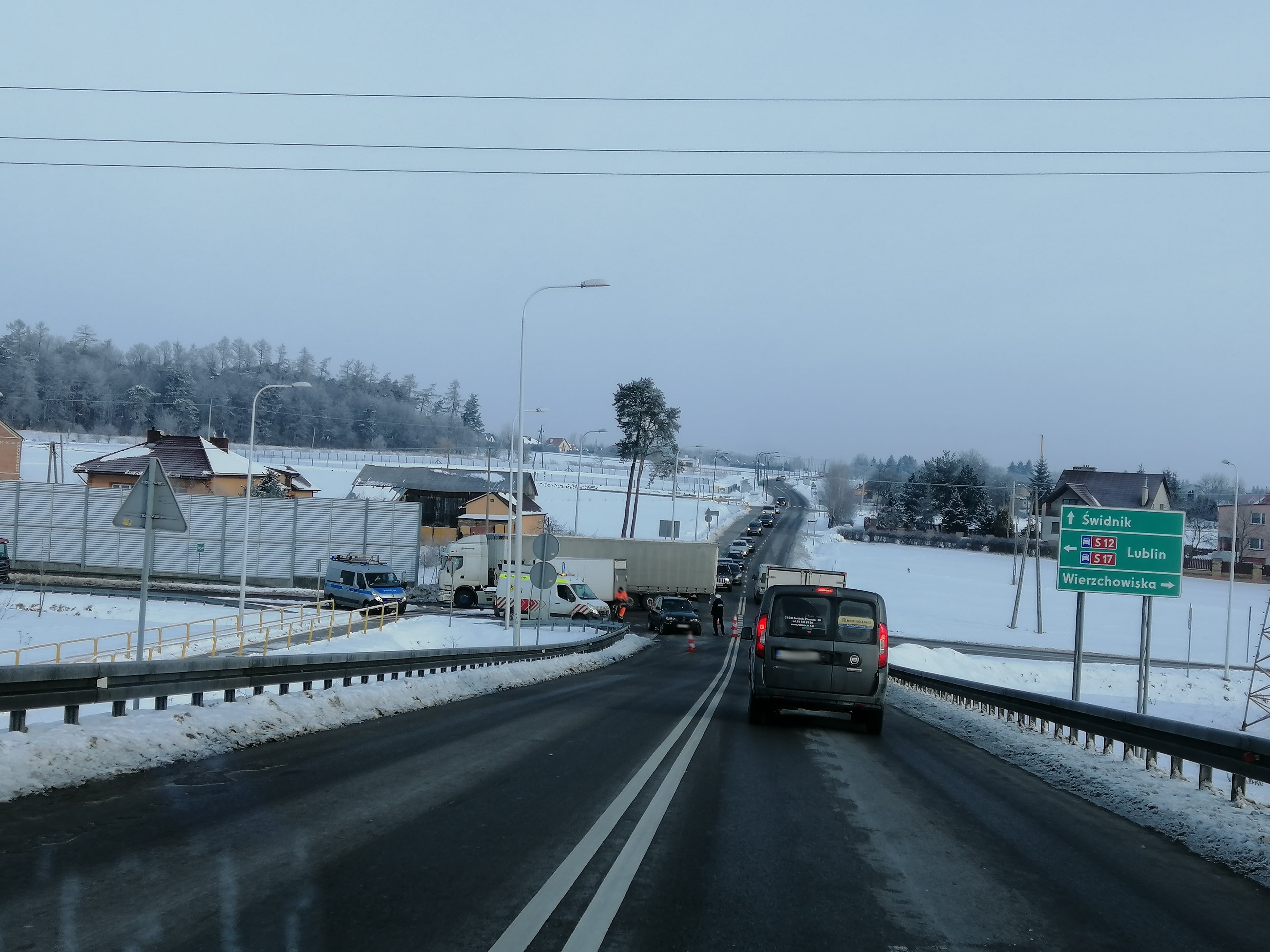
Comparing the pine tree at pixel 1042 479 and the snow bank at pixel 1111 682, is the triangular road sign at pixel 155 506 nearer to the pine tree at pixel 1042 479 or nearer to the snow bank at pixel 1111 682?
the snow bank at pixel 1111 682

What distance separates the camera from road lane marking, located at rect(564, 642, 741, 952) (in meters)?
4.31

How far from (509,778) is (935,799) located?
3596 millimetres

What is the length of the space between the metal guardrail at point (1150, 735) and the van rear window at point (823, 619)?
2658 millimetres

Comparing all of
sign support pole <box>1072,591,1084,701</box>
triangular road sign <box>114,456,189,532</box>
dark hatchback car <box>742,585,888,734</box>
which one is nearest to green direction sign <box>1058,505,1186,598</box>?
sign support pole <box>1072,591,1084,701</box>

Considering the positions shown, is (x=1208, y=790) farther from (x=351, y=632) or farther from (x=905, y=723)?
(x=351, y=632)

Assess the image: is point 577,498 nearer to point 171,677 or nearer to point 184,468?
point 184,468

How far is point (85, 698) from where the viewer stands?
26.6ft

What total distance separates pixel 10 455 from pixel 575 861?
8855 cm

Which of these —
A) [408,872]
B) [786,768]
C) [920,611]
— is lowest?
[920,611]

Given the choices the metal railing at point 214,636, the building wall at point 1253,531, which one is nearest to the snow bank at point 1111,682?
the metal railing at point 214,636

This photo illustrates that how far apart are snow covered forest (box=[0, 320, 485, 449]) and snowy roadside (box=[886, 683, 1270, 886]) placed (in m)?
104

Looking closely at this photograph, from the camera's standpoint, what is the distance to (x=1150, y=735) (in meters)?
9.61

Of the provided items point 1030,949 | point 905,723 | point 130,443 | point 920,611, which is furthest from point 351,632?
point 130,443

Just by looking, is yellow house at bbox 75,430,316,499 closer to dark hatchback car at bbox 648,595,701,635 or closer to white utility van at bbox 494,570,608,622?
white utility van at bbox 494,570,608,622
